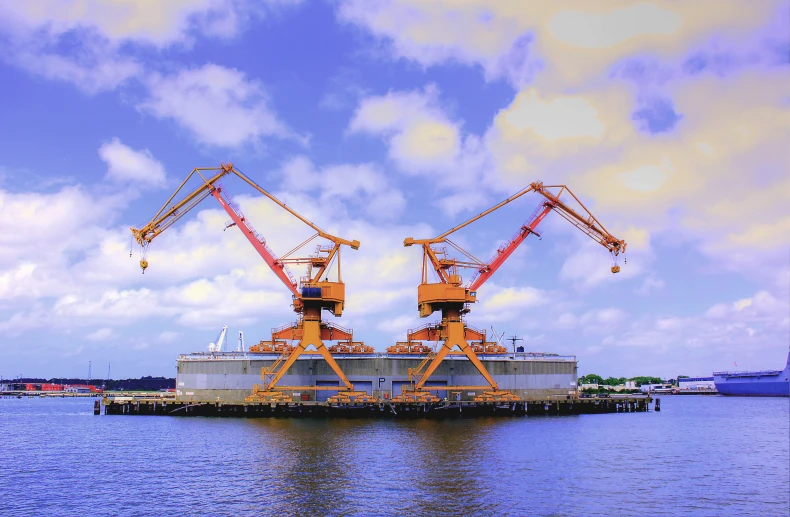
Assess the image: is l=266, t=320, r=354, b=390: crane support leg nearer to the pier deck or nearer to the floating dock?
the floating dock

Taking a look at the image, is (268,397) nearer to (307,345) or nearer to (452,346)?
(307,345)

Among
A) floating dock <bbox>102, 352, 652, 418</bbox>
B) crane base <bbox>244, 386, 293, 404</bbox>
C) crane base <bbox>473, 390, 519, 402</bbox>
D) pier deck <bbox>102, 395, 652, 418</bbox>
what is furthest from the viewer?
crane base <bbox>473, 390, 519, 402</bbox>

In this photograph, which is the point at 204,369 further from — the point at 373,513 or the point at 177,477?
the point at 373,513

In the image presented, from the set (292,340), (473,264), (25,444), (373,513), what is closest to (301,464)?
(373,513)

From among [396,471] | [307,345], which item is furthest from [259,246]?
[396,471]

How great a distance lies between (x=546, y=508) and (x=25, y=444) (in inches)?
1433

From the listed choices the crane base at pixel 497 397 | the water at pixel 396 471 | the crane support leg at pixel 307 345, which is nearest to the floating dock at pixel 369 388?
the crane base at pixel 497 397

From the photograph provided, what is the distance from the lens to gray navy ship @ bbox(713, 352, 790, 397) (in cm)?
12040

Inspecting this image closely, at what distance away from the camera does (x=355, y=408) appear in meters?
56.3

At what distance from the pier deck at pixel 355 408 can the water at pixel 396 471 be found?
8.34 meters

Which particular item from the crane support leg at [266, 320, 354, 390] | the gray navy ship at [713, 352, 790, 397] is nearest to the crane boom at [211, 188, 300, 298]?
the crane support leg at [266, 320, 354, 390]

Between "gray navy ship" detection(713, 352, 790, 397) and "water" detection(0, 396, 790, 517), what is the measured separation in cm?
8716

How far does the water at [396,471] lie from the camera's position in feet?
74.7

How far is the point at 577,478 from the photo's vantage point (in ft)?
90.0
